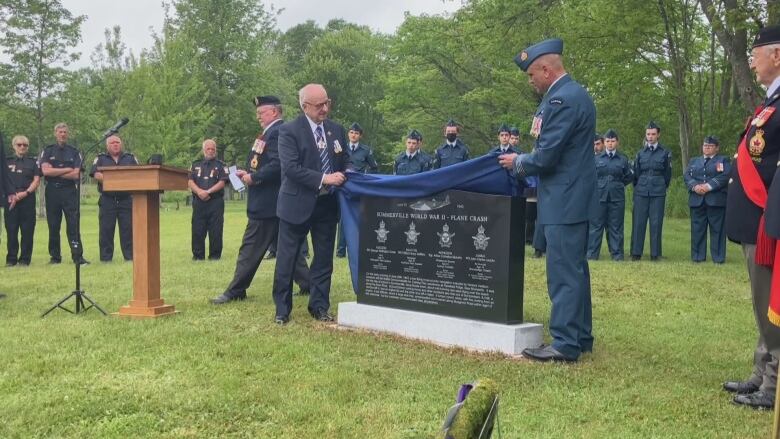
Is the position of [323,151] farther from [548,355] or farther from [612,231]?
[612,231]

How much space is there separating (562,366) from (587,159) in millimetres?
1492

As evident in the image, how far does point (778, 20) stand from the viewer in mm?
11523

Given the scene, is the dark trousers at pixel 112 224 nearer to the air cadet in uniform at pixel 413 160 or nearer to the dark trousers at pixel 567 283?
the air cadet in uniform at pixel 413 160

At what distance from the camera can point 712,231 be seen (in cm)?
1200

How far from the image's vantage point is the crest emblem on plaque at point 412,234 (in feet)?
20.0

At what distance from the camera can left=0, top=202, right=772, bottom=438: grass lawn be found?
154 inches

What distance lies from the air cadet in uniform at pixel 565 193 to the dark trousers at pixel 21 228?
10.1 meters

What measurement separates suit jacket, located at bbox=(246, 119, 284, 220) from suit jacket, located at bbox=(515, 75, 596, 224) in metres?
3.29

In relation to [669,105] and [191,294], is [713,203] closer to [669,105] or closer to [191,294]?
[191,294]

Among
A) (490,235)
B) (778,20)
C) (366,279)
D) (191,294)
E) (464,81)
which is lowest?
(191,294)

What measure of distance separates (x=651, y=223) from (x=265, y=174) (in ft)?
25.0

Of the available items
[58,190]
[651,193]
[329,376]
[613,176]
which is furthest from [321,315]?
[651,193]

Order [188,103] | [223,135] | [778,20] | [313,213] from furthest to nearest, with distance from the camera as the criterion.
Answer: [223,135] < [188,103] < [778,20] < [313,213]

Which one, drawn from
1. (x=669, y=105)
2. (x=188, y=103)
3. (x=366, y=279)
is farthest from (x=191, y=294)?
(x=188, y=103)
